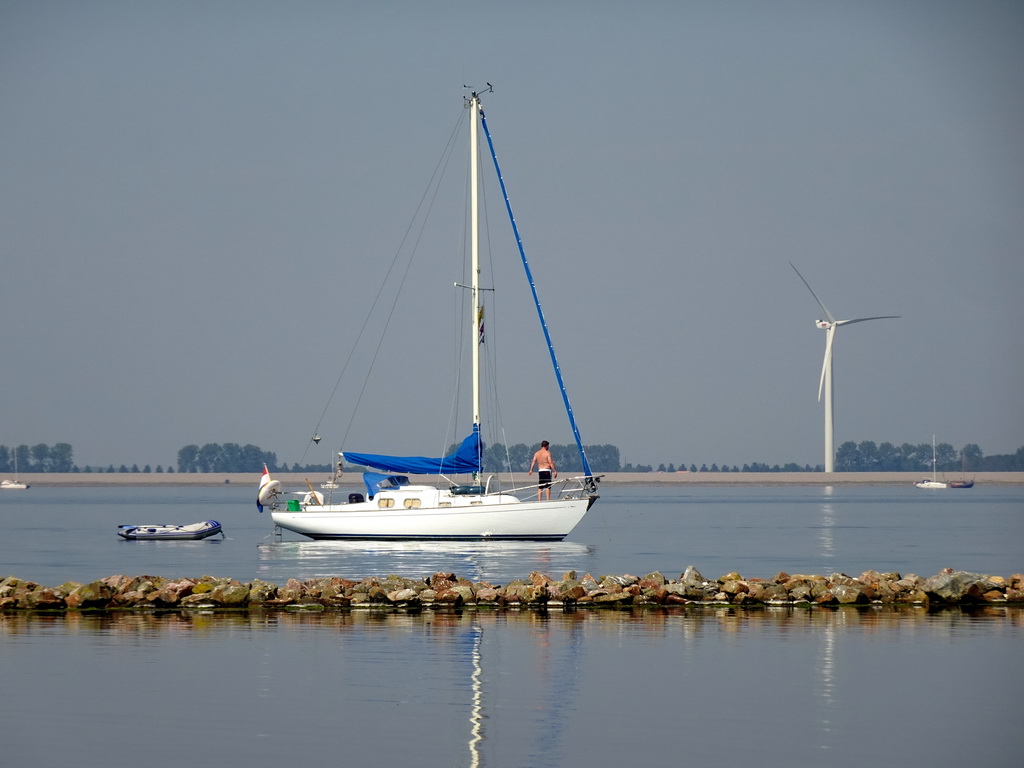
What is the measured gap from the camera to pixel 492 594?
1174 inches

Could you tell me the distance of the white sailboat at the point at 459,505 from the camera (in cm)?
5259

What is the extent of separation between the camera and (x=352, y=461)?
54188 mm

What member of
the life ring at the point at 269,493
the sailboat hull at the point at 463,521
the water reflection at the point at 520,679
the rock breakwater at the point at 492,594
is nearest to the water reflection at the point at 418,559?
the sailboat hull at the point at 463,521

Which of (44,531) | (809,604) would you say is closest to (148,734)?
(809,604)

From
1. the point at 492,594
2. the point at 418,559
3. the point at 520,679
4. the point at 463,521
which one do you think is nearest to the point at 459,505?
the point at 463,521

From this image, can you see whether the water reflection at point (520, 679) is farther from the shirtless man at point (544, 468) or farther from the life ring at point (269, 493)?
the life ring at point (269, 493)

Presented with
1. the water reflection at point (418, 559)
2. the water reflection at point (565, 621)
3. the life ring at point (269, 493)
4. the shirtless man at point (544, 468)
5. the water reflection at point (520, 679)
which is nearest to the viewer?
the water reflection at point (520, 679)

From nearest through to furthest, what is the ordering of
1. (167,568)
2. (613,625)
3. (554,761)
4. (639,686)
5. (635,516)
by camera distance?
1. (554,761)
2. (639,686)
3. (613,625)
4. (167,568)
5. (635,516)

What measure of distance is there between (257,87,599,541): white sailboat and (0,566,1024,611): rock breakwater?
21768 mm

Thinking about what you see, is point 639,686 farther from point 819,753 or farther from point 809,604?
point 809,604

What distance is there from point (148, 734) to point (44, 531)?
198 ft

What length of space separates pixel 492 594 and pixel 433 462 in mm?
23765

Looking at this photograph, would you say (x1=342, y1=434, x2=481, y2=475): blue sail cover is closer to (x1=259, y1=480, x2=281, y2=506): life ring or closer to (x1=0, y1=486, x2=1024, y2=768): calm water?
(x1=259, y1=480, x2=281, y2=506): life ring

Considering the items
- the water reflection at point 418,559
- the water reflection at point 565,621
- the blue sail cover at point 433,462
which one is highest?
the blue sail cover at point 433,462
